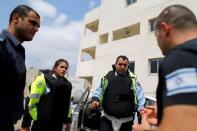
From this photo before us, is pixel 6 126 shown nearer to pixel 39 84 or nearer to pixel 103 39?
pixel 39 84

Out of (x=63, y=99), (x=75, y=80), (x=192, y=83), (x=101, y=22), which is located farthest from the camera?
(x=101, y=22)

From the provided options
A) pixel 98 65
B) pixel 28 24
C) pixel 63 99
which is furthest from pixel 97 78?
pixel 28 24

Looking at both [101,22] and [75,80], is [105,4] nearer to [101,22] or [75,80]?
[101,22]

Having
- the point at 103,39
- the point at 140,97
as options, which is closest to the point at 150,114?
the point at 140,97

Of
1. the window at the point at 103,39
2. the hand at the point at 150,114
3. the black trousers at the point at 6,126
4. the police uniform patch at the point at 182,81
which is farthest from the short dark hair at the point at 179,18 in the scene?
the window at the point at 103,39

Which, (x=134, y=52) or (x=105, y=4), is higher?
(x=105, y=4)

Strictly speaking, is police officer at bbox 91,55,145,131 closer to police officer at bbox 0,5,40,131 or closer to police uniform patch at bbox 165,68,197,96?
police officer at bbox 0,5,40,131

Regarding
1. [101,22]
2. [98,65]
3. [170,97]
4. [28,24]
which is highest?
[101,22]

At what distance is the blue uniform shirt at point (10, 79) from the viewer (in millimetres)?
3006

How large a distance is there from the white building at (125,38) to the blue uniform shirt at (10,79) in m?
19.4

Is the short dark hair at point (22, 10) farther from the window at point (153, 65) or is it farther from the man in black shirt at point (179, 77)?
the window at point (153, 65)

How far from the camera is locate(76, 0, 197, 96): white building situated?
918 inches

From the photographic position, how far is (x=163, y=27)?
204cm

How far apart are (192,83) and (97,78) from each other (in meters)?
27.6
